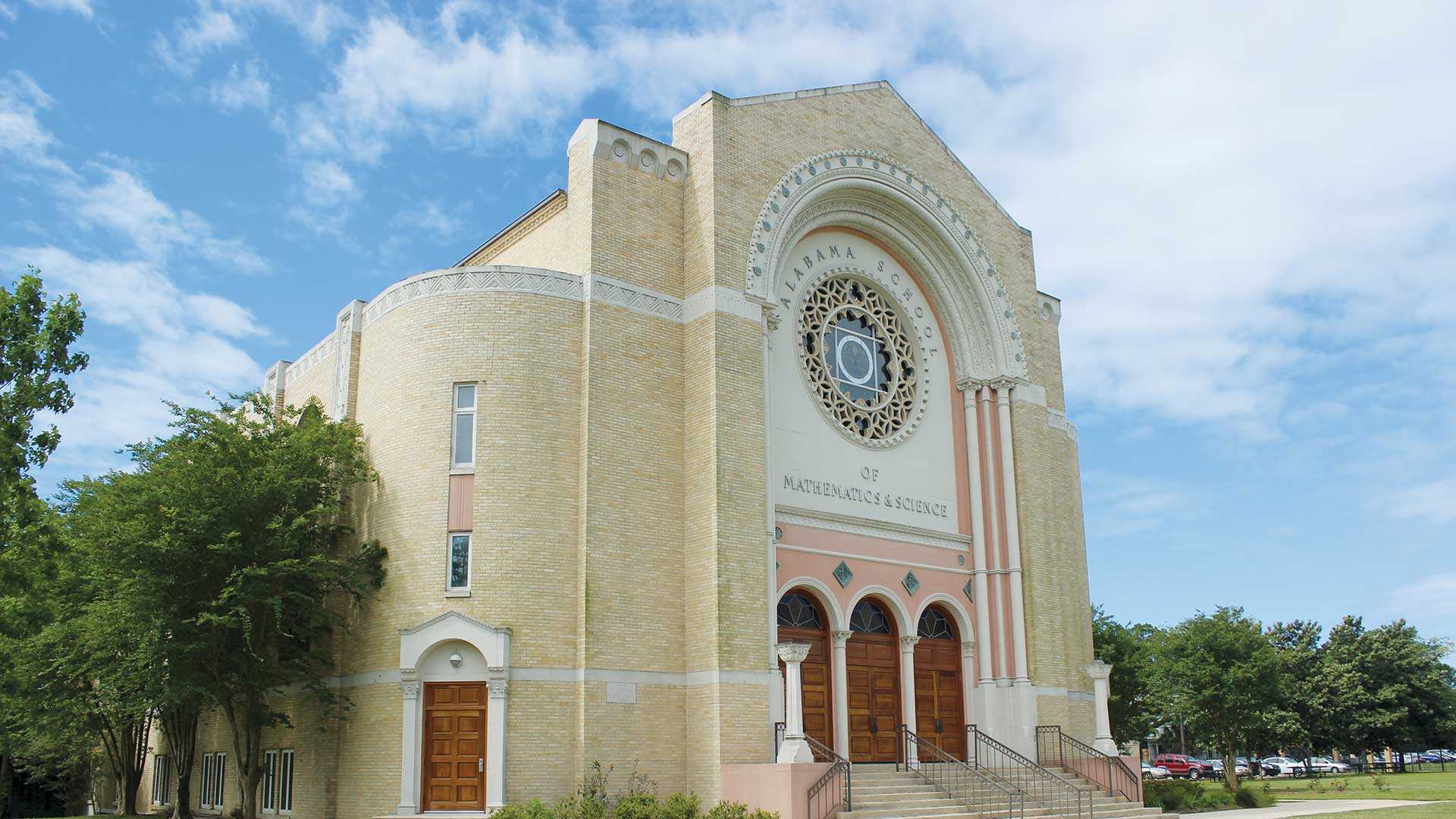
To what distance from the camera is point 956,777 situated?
23406 millimetres

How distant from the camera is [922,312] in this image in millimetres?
28438

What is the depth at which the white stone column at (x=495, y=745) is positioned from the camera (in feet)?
63.8

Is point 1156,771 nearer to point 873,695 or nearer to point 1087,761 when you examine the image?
point 1087,761

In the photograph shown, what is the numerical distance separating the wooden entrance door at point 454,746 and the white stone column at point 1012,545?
40.5 feet

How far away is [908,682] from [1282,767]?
188 ft

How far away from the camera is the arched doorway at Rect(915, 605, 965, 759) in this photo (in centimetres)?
2562

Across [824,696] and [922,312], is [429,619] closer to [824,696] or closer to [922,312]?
[824,696]

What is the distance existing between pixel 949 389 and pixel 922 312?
193cm

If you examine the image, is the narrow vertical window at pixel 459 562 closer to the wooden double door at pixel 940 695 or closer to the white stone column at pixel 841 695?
the white stone column at pixel 841 695

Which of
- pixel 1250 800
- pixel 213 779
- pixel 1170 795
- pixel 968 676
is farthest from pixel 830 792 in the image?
pixel 1250 800

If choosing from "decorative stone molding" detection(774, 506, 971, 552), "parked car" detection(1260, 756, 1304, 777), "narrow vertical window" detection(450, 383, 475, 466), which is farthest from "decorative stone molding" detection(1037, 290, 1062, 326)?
"parked car" detection(1260, 756, 1304, 777)

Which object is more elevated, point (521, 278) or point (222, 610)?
point (521, 278)

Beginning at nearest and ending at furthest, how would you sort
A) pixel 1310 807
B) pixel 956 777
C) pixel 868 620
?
1. pixel 956 777
2. pixel 868 620
3. pixel 1310 807

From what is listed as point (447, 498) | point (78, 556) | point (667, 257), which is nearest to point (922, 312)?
point (667, 257)
